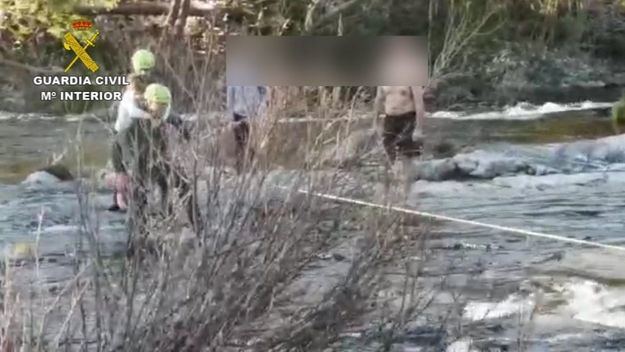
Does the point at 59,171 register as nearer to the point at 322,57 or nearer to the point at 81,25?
the point at 81,25

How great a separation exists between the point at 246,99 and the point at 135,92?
48 centimetres

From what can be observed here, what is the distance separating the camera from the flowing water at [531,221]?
4.16 metres

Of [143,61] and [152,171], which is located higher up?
[143,61]

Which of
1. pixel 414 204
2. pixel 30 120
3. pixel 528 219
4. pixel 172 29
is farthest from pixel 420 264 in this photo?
pixel 30 120

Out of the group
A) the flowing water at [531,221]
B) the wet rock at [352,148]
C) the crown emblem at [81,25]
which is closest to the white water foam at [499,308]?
the flowing water at [531,221]

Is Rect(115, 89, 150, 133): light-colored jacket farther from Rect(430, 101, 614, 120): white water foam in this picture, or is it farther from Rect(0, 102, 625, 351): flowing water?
Rect(430, 101, 614, 120): white water foam

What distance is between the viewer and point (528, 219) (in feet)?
13.8

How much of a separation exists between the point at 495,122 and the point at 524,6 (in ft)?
1.69

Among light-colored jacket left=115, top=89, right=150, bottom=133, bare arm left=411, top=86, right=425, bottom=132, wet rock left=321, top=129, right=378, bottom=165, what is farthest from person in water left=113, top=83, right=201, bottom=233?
bare arm left=411, top=86, right=425, bottom=132

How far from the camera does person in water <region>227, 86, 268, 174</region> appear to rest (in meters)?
3.41

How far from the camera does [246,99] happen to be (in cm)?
381

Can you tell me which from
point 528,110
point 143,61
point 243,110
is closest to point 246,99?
point 243,110

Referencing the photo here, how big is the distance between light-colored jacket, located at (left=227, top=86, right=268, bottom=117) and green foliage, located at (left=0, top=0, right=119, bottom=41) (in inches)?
26.9

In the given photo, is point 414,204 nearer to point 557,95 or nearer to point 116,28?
point 557,95
